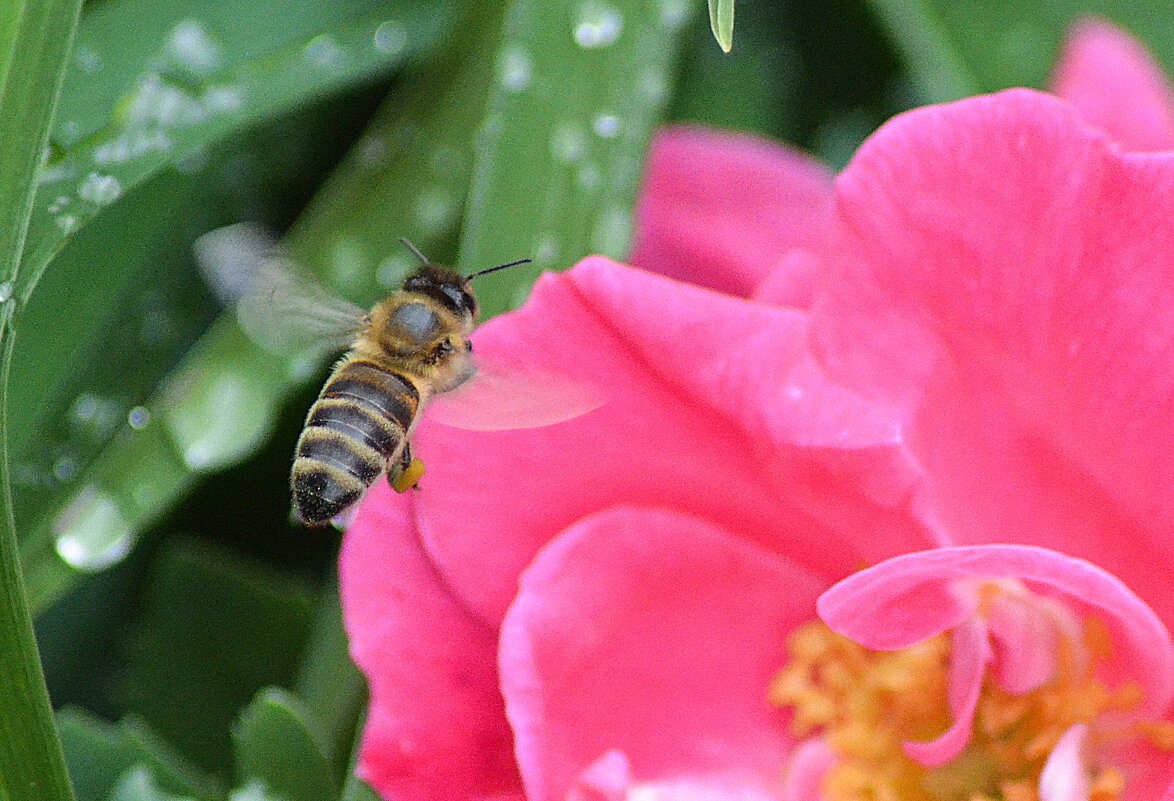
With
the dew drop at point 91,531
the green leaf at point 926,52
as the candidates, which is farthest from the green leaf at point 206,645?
the green leaf at point 926,52

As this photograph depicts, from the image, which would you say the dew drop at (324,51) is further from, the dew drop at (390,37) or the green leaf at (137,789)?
the green leaf at (137,789)

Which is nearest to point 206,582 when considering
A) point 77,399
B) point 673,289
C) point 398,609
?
point 77,399

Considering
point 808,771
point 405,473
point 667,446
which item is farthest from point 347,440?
point 808,771

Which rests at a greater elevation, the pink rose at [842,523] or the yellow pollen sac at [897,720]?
the pink rose at [842,523]

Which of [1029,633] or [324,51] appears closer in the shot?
[1029,633]

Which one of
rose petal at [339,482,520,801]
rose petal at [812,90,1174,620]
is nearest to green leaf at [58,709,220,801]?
rose petal at [339,482,520,801]

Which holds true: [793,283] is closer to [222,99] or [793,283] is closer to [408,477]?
[408,477]

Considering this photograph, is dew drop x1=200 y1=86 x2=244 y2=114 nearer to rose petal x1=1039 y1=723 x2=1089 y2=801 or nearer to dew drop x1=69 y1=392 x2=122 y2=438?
dew drop x1=69 y1=392 x2=122 y2=438
